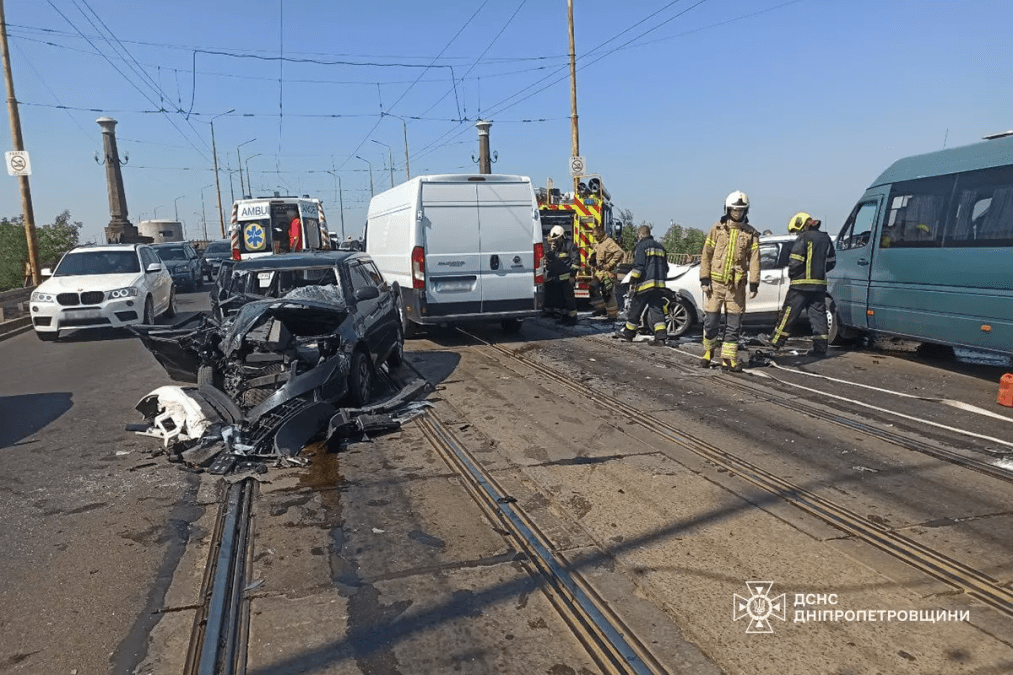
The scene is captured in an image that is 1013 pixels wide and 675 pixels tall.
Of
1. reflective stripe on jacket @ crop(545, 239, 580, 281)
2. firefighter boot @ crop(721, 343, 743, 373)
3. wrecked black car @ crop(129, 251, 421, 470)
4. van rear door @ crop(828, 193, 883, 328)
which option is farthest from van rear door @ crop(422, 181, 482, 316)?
van rear door @ crop(828, 193, 883, 328)

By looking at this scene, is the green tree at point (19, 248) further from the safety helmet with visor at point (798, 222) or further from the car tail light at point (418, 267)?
the safety helmet with visor at point (798, 222)

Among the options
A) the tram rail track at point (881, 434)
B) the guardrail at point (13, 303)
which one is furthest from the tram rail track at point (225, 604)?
the guardrail at point (13, 303)

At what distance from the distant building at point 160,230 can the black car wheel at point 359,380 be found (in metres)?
51.3

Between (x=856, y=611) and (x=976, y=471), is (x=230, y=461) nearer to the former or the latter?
(x=856, y=611)

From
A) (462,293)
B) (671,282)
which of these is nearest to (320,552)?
(462,293)

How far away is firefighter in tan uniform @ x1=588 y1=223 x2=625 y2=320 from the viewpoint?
509 inches

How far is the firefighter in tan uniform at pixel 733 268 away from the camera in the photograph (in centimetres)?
884

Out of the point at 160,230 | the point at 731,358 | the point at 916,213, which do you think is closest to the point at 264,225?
the point at 731,358

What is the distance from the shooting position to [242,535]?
175 inches

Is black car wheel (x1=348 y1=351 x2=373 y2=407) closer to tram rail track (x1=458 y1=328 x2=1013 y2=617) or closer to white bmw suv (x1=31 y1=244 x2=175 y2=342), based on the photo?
tram rail track (x1=458 y1=328 x2=1013 y2=617)

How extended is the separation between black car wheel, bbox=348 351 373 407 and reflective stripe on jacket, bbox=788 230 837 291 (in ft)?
19.8

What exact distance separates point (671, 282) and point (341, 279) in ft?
19.7

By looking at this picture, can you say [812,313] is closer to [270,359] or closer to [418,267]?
[418,267]

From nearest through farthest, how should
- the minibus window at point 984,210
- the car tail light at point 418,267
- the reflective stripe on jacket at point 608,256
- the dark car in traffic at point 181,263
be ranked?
the minibus window at point 984,210 → the car tail light at point 418,267 → the reflective stripe on jacket at point 608,256 → the dark car in traffic at point 181,263
